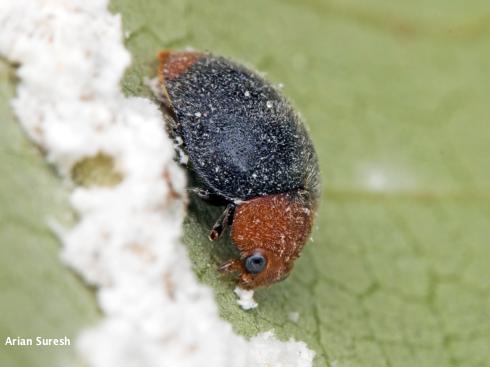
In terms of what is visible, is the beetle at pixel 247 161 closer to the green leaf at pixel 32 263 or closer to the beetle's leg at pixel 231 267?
the beetle's leg at pixel 231 267

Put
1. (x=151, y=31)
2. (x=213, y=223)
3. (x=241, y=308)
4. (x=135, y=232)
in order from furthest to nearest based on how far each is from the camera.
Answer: (x=151, y=31) < (x=213, y=223) < (x=241, y=308) < (x=135, y=232)

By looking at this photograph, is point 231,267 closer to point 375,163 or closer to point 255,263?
point 255,263

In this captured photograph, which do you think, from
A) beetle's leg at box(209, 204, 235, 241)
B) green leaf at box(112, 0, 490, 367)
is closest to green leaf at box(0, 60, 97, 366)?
green leaf at box(112, 0, 490, 367)

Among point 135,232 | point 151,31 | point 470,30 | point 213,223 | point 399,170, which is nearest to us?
point 135,232

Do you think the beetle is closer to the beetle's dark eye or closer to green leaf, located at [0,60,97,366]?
the beetle's dark eye

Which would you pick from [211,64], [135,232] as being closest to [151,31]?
[211,64]

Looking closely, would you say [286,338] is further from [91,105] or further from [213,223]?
[91,105]

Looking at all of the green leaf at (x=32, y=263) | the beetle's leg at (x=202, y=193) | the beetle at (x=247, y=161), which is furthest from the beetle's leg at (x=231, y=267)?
the green leaf at (x=32, y=263)
